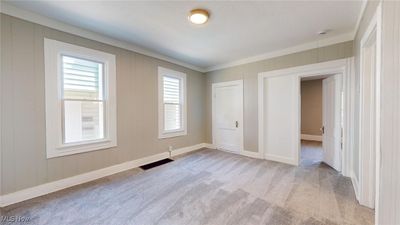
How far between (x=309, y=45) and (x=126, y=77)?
386cm

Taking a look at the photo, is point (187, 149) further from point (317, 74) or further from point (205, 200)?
point (317, 74)

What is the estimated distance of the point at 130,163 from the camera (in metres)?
3.57

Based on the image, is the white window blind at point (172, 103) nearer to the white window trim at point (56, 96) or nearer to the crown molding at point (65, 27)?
the crown molding at point (65, 27)

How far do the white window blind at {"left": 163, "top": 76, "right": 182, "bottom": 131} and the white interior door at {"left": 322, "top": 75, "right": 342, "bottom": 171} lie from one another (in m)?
3.55

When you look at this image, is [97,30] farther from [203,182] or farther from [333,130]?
[333,130]

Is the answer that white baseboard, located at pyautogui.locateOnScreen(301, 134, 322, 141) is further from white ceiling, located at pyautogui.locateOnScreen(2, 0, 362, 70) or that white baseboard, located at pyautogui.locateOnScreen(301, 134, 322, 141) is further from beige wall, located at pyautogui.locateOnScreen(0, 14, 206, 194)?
beige wall, located at pyautogui.locateOnScreen(0, 14, 206, 194)

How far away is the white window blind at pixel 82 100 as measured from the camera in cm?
274

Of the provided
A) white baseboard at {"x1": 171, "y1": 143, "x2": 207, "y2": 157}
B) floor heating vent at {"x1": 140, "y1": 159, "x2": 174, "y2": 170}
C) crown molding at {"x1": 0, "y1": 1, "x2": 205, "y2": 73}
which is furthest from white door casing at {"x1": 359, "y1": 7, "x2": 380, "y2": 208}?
crown molding at {"x1": 0, "y1": 1, "x2": 205, "y2": 73}

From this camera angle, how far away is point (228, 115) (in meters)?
4.95

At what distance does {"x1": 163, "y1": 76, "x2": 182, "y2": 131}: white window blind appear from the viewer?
14.5 ft

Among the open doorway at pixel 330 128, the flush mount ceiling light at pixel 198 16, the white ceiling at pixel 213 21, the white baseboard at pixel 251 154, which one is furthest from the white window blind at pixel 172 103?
the open doorway at pixel 330 128

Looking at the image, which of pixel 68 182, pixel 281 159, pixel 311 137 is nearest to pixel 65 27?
pixel 68 182

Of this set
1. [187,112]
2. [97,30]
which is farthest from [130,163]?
[97,30]

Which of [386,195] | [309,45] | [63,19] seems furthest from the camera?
[309,45]
